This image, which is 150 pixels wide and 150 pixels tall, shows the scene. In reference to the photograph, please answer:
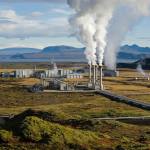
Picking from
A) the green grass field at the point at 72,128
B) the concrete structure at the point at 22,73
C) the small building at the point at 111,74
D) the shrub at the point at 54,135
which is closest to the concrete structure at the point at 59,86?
the green grass field at the point at 72,128

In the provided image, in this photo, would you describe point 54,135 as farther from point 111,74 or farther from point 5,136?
point 111,74

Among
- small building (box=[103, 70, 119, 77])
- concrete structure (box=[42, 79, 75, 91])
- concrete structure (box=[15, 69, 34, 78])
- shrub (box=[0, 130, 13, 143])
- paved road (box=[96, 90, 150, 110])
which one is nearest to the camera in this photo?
shrub (box=[0, 130, 13, 143])

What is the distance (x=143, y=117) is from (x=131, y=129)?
502 inches

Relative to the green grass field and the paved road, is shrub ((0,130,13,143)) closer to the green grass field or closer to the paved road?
the green grass field

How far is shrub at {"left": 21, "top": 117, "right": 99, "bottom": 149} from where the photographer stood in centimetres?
3631

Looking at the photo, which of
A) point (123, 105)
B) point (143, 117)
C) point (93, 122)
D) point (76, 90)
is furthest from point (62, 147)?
Result: point (76, 90)

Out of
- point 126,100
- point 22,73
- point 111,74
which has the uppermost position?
point 22,73

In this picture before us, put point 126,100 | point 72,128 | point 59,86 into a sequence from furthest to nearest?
point 59,86 < point 126,100 < point 72,128

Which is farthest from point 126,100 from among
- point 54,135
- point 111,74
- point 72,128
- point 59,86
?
point 111,74

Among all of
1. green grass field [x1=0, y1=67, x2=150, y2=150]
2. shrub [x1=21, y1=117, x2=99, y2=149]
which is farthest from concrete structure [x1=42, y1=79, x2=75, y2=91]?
shrub [x1=21, y1=117, x2=99, y2=149]

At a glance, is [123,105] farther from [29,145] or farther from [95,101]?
[29,145]

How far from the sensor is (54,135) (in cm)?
3694

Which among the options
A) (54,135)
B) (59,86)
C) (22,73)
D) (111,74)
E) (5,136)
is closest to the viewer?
(5,136)

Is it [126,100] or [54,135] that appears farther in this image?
[126,100]
